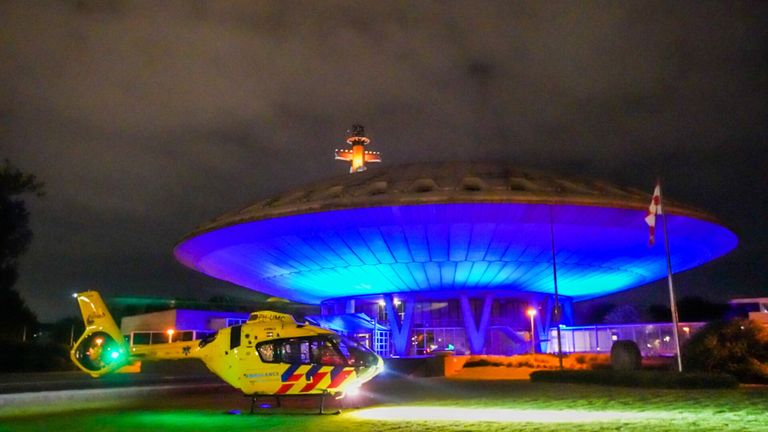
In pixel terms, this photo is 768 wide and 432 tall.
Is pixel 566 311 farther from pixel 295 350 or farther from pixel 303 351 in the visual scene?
pixel 295 350

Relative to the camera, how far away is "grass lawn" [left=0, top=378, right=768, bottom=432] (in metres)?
13.0

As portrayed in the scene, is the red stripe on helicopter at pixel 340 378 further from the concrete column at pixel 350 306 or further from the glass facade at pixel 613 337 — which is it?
the glass facade at pixel 613 337

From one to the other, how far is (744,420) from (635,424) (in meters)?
2.43

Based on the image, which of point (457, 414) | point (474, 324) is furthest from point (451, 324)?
point (457, 414)

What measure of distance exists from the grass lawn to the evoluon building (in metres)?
14.6

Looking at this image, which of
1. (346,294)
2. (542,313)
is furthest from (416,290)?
(542,313)

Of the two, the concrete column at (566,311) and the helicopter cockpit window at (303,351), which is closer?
the helicopter cockpit window at (303,351)

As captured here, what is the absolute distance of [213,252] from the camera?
139ft

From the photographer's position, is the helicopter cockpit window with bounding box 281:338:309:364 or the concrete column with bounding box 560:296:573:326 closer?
the helicopter cockpit window with bounding box 281:338:309:364

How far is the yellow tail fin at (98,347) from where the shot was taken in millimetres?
20500

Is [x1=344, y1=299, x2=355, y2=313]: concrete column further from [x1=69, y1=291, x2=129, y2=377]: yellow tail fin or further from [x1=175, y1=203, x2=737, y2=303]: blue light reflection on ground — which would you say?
[x1=69, y1=291, x2=129, y2=377]: yellow tail fin

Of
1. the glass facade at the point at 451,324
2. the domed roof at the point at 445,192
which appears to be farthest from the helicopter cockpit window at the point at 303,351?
the glass facade at the point at 451,324

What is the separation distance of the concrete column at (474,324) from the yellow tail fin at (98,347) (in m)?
28.9

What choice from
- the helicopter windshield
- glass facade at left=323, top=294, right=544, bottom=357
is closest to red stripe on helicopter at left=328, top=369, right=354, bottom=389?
the helicopter windshield
